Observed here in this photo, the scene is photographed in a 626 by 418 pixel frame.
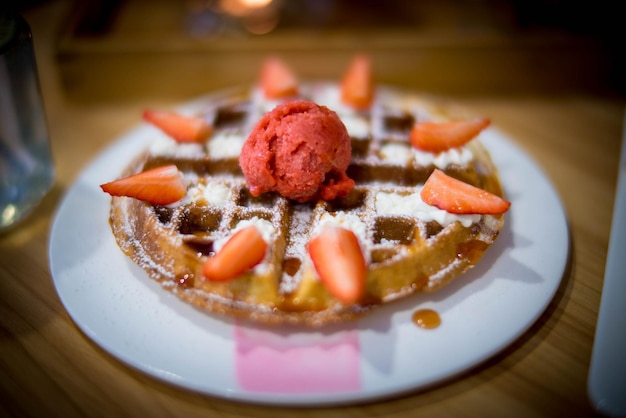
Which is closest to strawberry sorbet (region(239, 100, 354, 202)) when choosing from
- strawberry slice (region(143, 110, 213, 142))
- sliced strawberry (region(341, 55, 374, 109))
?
strawberry slice (region(143, 110, 213, 142))

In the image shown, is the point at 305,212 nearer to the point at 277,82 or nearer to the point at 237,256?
the point at 237,256

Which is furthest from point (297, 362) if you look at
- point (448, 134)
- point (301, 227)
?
point (448, 134)

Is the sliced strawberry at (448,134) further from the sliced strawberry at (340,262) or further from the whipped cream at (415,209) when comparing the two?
the sliced strawberry at (340,262)

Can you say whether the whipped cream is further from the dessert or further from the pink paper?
the pink paper

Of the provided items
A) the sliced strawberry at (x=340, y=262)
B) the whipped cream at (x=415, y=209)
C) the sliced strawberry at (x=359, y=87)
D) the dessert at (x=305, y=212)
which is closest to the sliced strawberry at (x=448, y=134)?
the dessert at (x=305, y=212)

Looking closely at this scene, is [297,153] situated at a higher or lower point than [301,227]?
higher
